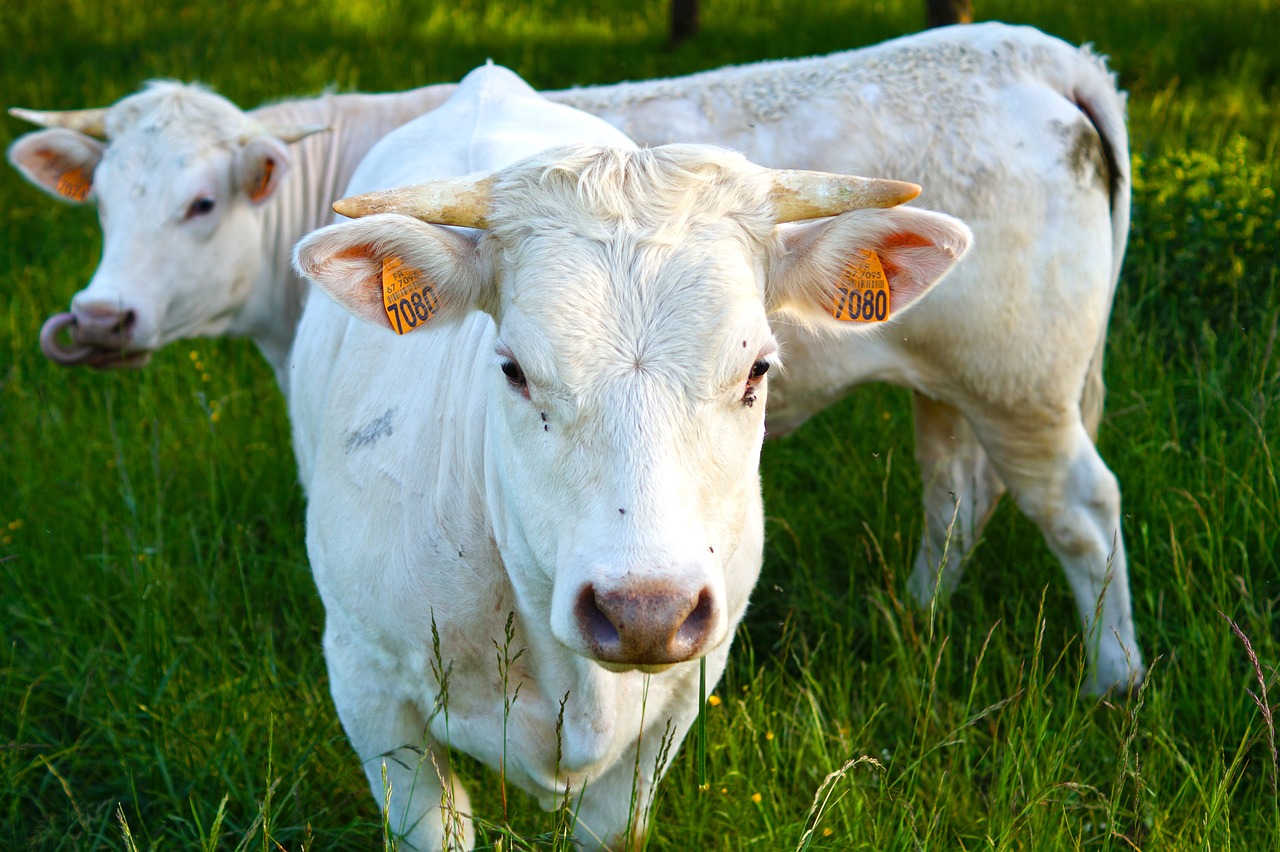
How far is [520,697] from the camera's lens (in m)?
2.12

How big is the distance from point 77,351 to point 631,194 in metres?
2.84

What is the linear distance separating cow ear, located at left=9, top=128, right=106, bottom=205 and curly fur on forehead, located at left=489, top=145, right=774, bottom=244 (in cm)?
300

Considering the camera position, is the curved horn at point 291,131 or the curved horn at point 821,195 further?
the curved horn at point 291,131

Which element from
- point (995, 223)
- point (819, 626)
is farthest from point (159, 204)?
point (995, 223)

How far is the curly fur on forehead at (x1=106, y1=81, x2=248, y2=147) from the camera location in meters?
4.09

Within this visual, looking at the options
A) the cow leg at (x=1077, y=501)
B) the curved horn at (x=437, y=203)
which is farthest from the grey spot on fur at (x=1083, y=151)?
the curved horn at (x=437, y=203)

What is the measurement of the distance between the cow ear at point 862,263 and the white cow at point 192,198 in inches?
101

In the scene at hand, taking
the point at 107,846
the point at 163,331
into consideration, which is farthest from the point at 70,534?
the point at 107,846

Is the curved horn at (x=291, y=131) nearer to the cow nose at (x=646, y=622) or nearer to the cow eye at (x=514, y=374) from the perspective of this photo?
the cow eye at (x=514, y=374)

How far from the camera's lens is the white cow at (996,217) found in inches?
124

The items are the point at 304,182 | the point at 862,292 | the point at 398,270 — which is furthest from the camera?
the point at 304,182

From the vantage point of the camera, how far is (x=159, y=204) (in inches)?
158

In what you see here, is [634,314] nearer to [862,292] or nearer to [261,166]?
[862,292]

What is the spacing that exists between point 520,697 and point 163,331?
8.48ft
